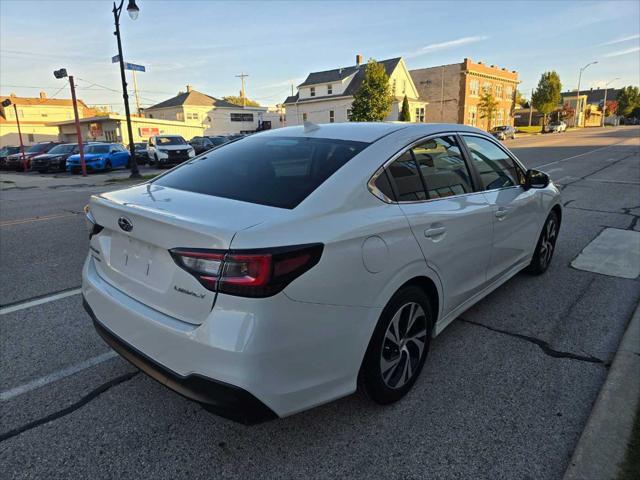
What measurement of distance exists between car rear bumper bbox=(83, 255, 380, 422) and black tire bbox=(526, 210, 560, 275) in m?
3.20

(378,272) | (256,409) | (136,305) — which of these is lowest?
(256,409)

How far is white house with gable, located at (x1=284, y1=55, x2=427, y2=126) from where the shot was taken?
4897 centimetres

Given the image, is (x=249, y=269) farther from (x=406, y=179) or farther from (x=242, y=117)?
(x=242, y=117)

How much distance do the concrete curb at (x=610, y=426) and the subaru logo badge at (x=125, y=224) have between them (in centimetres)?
253

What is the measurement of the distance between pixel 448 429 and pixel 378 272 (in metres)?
1.03

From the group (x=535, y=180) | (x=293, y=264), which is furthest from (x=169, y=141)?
(x=293, y=264)

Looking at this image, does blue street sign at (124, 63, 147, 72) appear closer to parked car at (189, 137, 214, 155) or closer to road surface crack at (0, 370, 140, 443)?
parked car at (189, 137, 214, 155)

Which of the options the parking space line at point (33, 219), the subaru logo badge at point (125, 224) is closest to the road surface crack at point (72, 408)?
the subaru logo badge at point (125, 224)

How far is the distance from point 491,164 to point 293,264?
265 centimetres

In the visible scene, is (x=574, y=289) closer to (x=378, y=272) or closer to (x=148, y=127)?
(x=378, y=272)

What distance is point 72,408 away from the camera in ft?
8.96

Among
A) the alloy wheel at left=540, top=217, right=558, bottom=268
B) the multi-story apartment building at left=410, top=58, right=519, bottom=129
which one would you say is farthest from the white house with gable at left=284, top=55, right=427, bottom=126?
the alloy wheel at left=540, top=217, right=558, bottom=268

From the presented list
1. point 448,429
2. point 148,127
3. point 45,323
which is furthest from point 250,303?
point 148,127

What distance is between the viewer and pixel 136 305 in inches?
93.6
